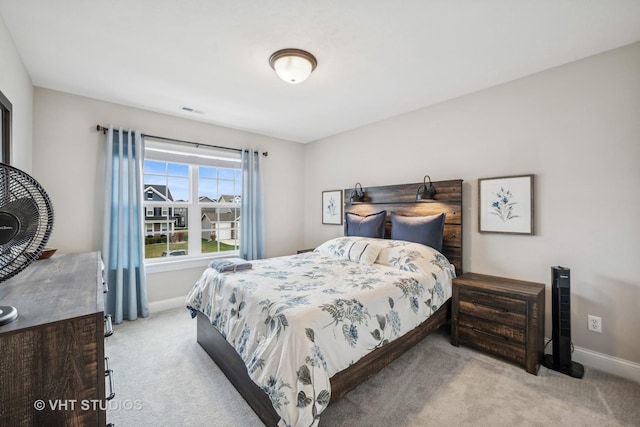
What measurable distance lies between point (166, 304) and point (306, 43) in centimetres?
337

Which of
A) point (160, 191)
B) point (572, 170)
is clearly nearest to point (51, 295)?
point (160, 191)

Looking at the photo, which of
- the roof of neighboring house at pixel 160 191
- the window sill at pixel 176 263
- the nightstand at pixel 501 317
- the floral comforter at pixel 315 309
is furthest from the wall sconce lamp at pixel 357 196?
the roof of neighboring house at pixel 160 191

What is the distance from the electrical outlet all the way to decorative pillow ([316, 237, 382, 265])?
1.76 metres

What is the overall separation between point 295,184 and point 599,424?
419 cm

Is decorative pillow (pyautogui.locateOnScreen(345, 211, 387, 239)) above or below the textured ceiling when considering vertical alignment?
below

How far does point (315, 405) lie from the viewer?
134 centimetres

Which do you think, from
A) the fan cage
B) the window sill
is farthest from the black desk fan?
the window sill

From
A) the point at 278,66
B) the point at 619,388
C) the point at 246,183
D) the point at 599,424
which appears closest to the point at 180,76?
the point at 278,66

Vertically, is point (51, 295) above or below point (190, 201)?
below

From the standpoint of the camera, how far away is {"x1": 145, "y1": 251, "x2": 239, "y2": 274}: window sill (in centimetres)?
339

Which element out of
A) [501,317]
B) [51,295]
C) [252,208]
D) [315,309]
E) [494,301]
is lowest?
[501,317]

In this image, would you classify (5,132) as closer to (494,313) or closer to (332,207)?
(332,207)

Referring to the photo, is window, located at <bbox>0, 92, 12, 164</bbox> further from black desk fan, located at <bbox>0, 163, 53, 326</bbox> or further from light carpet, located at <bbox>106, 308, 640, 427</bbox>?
light carpet, located at <bbox>106, 308, 640, 427</bbox>

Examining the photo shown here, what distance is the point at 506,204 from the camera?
256 cm
